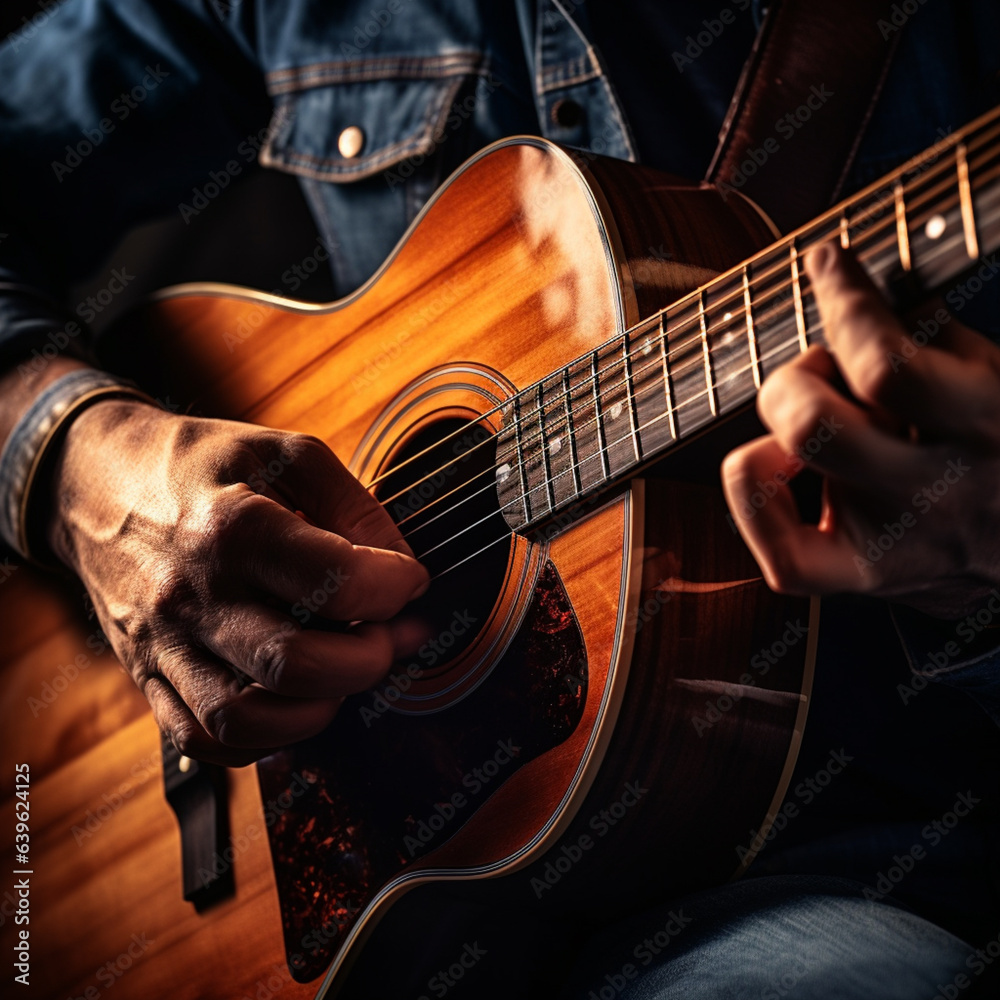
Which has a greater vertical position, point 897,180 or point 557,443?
point 897,180

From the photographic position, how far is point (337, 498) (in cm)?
80

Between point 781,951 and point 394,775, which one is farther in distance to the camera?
point 394,775

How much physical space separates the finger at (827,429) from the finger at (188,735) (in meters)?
0.59

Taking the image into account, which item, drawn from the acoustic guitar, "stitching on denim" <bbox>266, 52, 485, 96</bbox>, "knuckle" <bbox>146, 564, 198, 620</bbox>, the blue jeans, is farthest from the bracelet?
the blue jeans

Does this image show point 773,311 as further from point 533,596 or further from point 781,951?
point 781,951

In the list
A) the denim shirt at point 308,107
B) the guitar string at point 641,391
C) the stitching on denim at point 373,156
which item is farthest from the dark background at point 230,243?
the guitar string at point 641,391

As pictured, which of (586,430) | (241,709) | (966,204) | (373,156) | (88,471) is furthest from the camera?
(373,156)

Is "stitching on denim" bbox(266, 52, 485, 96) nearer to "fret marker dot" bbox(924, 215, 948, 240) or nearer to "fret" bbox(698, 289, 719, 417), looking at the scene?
"fret" bbox(698, 289, 719, 417)

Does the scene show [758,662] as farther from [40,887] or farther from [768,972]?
[40,887]

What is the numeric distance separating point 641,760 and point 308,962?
1.38 ft

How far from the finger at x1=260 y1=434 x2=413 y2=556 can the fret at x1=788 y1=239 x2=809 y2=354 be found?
0.43 meters

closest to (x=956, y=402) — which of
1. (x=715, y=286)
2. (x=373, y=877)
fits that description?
(x=715, y=286)

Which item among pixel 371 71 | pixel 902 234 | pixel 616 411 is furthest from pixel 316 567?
pixel 371 71

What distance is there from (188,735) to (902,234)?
0.75m
